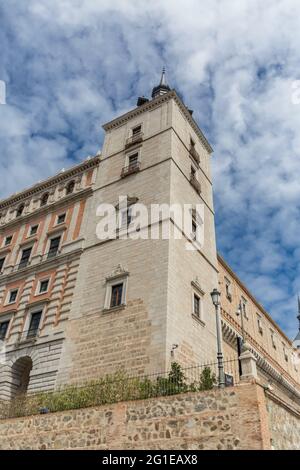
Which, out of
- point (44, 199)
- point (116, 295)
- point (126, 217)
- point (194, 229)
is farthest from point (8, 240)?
point (194, 229)

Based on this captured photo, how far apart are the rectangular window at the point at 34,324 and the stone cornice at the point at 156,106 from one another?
16152 mm

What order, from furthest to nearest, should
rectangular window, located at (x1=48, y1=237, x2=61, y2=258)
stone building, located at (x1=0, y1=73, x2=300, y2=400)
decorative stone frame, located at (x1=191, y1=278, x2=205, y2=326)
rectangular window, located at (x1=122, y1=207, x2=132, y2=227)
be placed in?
rectangular window, located at (x1=48, y1=237, x2=61, y2=258) < rectangular window, located at (x1=122, y1=207, x2=132, y2=227) < decorative stone frame, located at (x1=191, y1=278, x2=205, y2=326) < stone building, located at (x1=0, y1=73, x2=300, y2=400)

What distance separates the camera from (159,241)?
70.9 ft

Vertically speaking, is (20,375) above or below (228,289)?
below

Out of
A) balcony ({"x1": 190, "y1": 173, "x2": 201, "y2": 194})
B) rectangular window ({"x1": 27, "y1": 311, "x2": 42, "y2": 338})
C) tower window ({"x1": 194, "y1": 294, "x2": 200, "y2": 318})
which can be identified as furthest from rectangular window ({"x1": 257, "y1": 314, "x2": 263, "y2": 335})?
rectangular window ({"x1": 27, "y1": 311, "x2": 42, "y2": 338})

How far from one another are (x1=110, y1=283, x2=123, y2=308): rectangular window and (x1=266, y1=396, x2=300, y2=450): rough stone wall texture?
1022 centimetres

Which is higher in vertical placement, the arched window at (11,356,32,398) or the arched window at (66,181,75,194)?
the arched window at (66,181,75,194)

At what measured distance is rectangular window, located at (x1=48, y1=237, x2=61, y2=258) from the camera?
27094 millimetres

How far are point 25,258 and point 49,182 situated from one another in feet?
22.7

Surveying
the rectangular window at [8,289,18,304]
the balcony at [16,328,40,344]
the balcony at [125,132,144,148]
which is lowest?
the balcony at [16,328,40,344]

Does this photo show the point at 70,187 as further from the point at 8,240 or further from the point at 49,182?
the point at 8,240

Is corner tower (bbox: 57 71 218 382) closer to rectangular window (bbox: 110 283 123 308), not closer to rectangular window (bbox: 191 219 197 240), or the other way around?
rectangular window (bbox: 110 283 123 308)

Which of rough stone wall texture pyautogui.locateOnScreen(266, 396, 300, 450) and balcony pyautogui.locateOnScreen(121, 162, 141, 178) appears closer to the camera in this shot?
rough stone wall texture pyautogui.locateOnScreen(266, 396, 300, 450)

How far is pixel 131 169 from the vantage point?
27141mm
